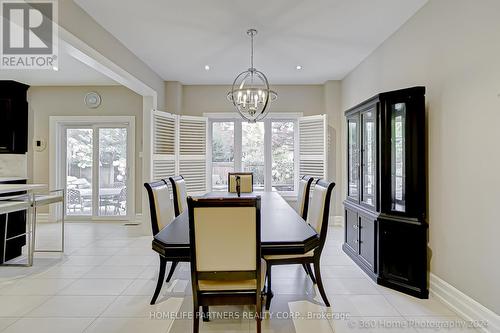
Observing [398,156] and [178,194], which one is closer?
[398,156]

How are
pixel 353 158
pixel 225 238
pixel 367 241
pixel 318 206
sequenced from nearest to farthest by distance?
pixel 225 238 < pixel 318 206 < pixel 367 241 < pixel 353 158

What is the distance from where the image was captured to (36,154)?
600cm

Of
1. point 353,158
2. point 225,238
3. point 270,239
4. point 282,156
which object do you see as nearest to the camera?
point 225,238

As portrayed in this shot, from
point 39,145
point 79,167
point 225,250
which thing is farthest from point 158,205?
point 39,145

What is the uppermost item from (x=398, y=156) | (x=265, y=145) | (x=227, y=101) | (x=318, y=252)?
(x=227, y=101)

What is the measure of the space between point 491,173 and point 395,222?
3.20 ft

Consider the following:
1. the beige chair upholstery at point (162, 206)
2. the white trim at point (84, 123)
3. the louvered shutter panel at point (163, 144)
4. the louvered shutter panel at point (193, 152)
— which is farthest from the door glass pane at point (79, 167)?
the beige chair upholstery at point (162, 206)

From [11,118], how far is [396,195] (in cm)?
590

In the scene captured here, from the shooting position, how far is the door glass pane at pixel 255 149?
608cm

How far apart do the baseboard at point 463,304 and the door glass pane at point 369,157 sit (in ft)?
3.20

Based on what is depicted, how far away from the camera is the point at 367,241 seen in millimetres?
3320

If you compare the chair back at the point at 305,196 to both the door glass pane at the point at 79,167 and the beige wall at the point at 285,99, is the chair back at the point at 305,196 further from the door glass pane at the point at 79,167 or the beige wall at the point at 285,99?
the door glass pane at the point at 79,167

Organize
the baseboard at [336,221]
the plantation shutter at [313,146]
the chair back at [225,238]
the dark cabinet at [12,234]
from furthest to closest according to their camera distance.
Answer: the baseboard at [336,221]
the plantation shutter at [313,146]
the dark cabinet at [12,234]
the chair back at [225,238]

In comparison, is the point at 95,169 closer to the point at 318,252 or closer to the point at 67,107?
the point at 67,107
